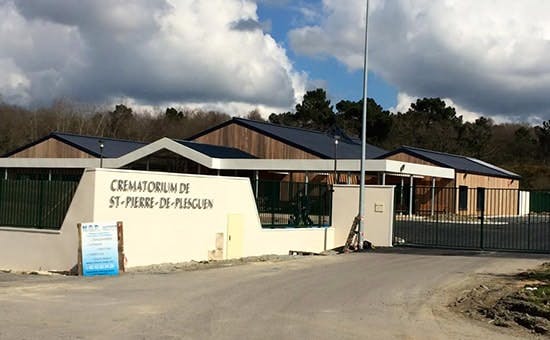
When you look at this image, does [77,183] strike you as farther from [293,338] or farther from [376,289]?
[293,338]

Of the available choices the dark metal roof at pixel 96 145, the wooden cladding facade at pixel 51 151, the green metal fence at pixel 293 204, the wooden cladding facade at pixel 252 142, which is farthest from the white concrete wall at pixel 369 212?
the wooden cladding facade at pixel 51 151

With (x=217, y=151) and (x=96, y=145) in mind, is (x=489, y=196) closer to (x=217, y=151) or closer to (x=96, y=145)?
(x=217, y=151)

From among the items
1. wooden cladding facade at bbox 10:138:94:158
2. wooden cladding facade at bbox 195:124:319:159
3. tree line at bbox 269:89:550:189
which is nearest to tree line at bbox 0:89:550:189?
tree line at bbox 269:89:550:189

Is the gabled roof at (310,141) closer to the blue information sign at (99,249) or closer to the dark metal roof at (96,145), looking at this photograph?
the dark metal roof at (96,145)

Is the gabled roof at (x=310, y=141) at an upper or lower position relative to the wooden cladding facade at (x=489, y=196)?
upper

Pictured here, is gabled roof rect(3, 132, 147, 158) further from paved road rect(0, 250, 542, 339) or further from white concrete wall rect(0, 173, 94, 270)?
paved road rect(0, 250, 542, 339)

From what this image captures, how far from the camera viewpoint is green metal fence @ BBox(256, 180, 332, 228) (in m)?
23.2

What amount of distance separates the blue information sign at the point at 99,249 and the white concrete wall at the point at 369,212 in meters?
11.8

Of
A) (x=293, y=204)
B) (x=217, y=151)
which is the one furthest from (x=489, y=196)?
(x=293, y=204)

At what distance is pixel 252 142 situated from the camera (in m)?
59.4

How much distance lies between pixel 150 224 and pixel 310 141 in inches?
1644

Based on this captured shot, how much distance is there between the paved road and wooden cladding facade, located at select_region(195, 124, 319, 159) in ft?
122

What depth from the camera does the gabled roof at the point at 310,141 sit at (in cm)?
5484

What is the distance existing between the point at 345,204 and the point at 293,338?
1818 cm
